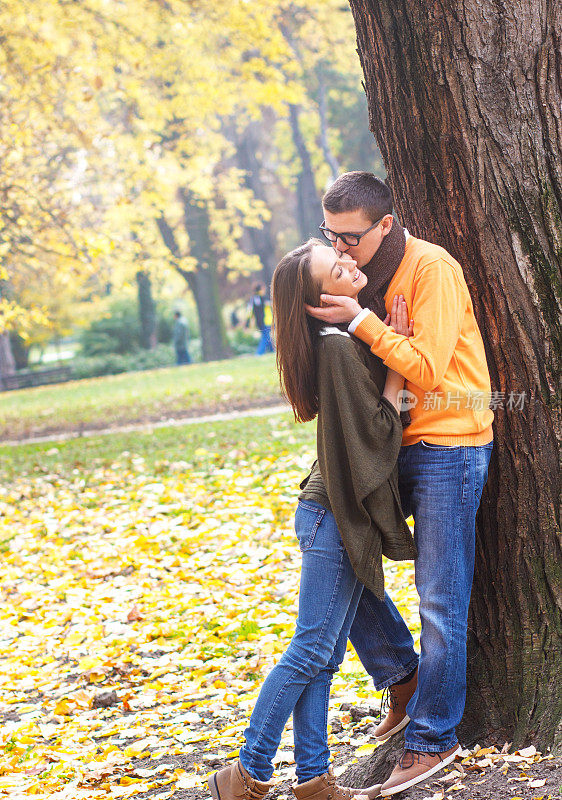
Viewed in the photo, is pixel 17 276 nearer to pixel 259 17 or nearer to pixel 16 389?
pixel 16 389

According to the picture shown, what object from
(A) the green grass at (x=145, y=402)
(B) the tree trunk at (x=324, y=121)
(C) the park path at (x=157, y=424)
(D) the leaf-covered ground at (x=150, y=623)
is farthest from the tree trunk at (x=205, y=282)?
(D) the leaf-covered ground at (x=150, y=623)

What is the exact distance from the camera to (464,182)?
3.08 meters

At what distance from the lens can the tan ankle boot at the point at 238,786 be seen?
9.57 feet

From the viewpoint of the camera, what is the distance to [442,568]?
9.70 feet

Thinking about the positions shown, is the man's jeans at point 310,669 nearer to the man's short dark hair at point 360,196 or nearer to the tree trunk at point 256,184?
the man's short dark hair at point 360,196

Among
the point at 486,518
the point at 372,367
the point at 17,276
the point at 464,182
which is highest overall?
the point at 17,276

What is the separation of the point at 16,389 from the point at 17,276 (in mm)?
4961

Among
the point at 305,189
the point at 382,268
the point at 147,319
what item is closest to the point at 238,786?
the point at 382,268

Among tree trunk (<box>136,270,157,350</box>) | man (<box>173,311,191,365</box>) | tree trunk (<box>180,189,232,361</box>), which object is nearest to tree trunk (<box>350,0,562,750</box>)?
tree trunk (<box>180,189,232,361</box>)

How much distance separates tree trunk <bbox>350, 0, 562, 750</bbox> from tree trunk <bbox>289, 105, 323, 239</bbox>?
2733 cm

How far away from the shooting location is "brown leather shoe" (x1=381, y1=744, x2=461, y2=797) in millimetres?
2994

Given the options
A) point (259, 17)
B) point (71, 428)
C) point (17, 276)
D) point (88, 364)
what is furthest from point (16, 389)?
point (259, 17)

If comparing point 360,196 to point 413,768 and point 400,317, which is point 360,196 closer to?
point 400,317

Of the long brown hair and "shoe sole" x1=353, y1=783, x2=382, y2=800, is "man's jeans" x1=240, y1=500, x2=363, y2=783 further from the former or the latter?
the long brown hair
